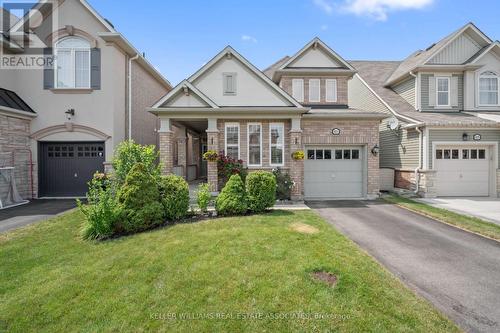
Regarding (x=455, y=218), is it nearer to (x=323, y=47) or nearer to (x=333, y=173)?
(x=333, y=173)

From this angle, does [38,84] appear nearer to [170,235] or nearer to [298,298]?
[170,235]

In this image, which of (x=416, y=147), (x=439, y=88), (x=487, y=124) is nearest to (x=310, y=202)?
(x=416, y=147)

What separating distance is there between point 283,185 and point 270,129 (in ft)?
8.55

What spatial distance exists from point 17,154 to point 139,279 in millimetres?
10618

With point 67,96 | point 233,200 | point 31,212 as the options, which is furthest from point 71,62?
point 233,200

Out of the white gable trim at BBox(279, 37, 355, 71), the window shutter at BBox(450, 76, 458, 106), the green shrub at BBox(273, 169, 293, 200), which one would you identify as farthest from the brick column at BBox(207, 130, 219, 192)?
the window shutter at BBox(450, 76, 458, 106)

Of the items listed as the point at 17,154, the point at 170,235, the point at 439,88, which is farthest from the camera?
the point at 439,88

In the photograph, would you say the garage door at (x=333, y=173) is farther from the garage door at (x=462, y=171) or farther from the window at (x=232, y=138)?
the garage door at (x=462, y=171)

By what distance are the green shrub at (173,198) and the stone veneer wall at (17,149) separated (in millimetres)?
7612

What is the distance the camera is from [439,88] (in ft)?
47.3

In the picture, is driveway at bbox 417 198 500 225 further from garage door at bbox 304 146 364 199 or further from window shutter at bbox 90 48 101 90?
window shutter at bbox 90 48 101 90

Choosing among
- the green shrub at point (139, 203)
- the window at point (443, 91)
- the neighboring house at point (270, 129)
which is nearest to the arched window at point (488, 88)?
the window at point (443, 91)

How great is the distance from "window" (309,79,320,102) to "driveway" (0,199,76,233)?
12.2 m

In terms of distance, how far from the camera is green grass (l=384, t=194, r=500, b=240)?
23.3ft
